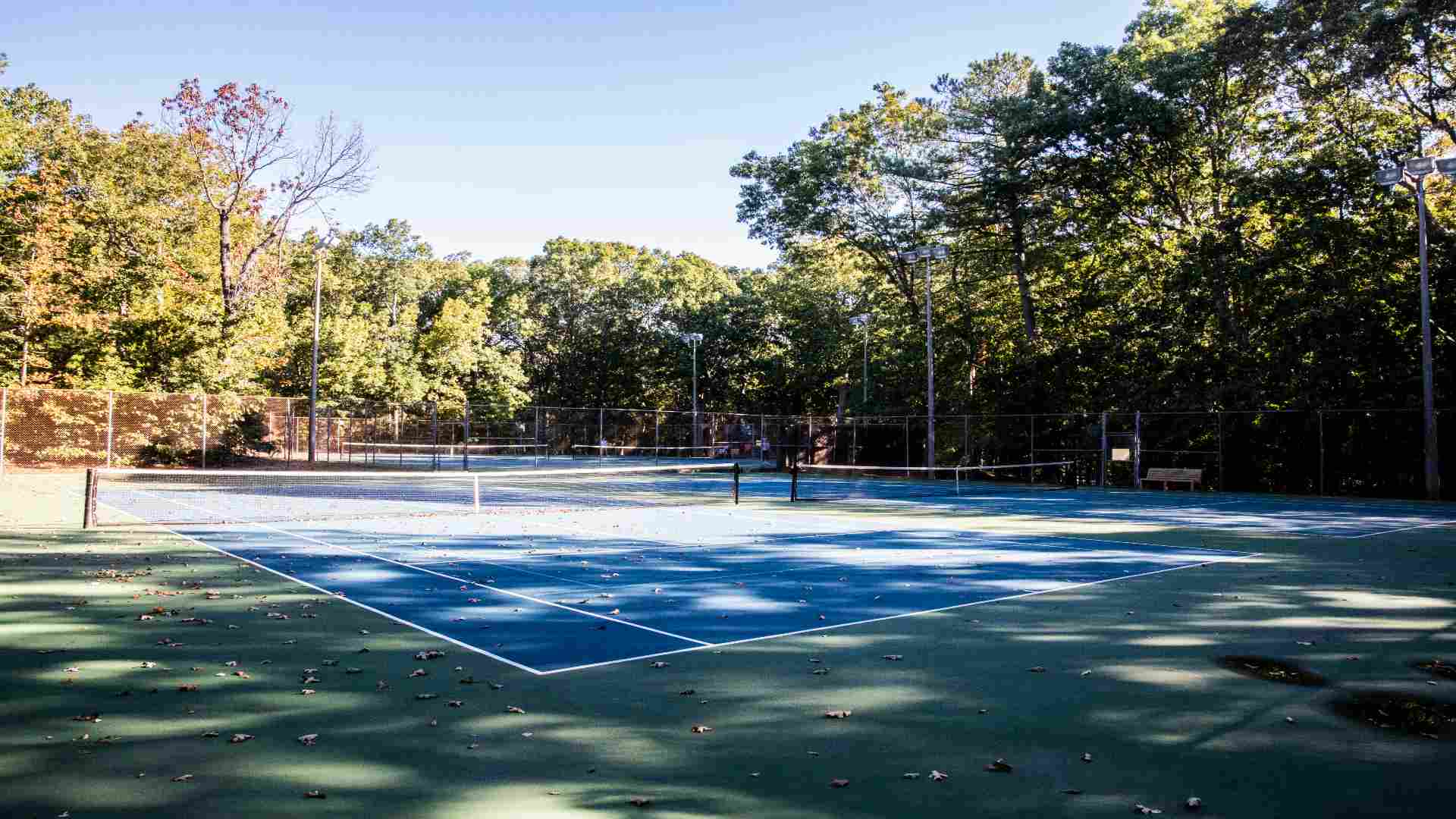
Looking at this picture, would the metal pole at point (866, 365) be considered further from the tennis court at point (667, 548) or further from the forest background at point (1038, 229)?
the tennis court at point (667, 548)

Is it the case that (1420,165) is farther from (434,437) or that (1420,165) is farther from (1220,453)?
(434,437)

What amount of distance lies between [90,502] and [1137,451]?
91.3 feet

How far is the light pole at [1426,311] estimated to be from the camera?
74.2 ft

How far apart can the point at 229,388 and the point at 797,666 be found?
32782 millimetres

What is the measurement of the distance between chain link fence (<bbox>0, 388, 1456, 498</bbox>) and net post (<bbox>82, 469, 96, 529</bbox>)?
15.0 metres

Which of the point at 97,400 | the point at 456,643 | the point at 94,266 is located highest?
the point at 94,266

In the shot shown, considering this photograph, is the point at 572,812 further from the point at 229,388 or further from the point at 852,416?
the point at 852,416

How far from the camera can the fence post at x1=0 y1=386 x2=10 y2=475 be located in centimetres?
2561

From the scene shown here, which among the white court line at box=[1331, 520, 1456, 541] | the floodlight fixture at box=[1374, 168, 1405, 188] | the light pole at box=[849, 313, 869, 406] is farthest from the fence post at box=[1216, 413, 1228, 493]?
the light pole at box=[849, 313, 869, 406]

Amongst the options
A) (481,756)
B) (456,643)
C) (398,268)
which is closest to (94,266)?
(398,268)

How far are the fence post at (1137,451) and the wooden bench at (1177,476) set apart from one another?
1.15ft

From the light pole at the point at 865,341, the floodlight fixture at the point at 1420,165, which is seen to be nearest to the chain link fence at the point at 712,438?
the light pole at the point at 865,341

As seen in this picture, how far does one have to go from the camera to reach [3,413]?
1031 inches

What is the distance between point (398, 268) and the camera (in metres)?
60.4
